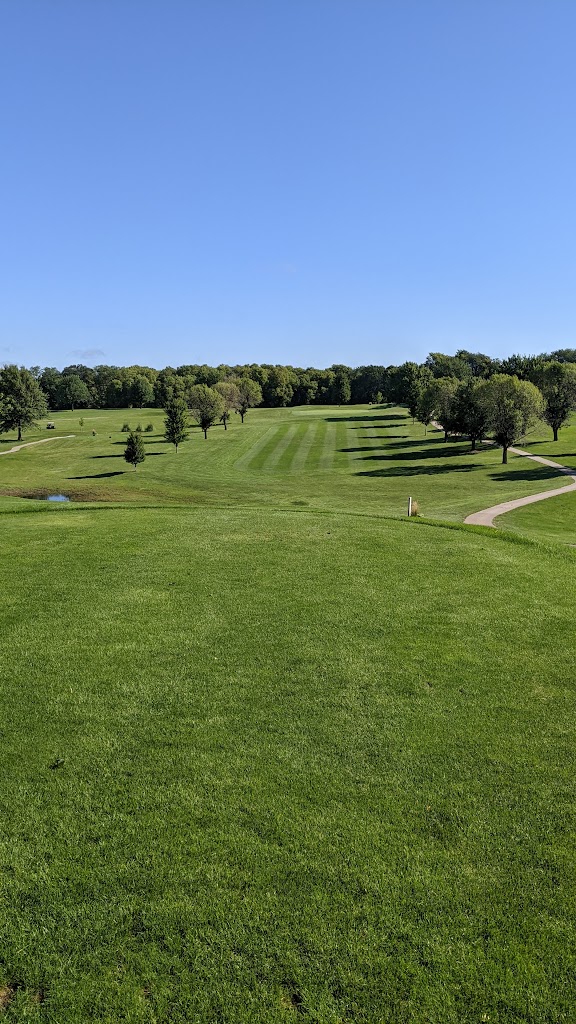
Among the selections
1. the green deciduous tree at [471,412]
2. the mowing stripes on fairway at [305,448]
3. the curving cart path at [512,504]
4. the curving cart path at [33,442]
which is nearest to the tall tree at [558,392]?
the green deciduous tree at [471,412]

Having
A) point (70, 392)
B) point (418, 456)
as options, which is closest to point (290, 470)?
point (418, 456)

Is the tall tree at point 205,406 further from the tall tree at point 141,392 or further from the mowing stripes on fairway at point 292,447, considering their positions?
the tall tree at point 141,392

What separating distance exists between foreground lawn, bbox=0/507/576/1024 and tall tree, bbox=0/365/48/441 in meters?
89.6

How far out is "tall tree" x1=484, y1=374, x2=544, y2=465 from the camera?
6412 cm

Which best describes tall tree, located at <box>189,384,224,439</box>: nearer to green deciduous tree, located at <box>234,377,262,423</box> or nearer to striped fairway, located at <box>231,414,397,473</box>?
striped fairway, located at <box>231,414,397,473</box>

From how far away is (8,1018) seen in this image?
4.30 meters

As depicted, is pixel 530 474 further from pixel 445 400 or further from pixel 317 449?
pixel 445 400

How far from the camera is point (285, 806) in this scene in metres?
6.23

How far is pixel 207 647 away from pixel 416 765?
4.35m

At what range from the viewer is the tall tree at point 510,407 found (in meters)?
64.1

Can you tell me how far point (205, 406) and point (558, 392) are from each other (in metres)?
57.8

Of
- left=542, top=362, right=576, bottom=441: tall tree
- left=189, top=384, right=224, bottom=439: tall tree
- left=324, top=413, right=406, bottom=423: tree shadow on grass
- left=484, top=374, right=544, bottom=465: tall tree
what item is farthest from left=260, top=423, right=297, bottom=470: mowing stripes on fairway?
left=542, top=362, right=576, bottom=441: tall tree

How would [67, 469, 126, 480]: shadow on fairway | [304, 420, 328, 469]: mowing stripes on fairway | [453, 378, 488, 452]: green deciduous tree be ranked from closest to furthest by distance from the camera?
[67, 469, 126, 480]: shadow on fairway < [304, 420, 328, 469]: mowing stripes on fairway < [453, 378, 488, 452]: green deciduous tree

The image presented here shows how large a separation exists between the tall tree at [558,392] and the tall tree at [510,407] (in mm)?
11912
